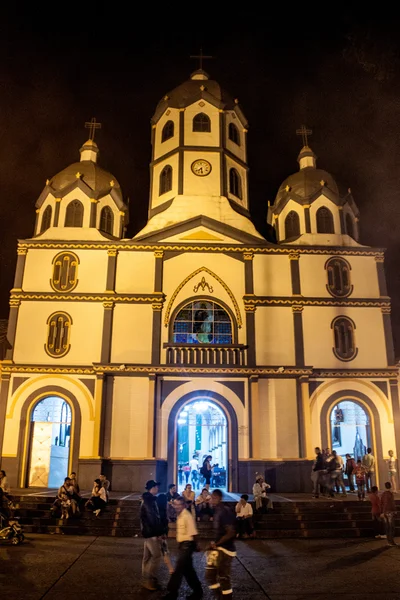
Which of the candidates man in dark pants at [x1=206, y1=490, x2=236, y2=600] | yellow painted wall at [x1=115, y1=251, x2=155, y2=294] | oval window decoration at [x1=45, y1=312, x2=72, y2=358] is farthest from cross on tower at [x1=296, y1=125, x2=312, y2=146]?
man in dark pants at [x1=206, y1=490, x2=236, y2=600]

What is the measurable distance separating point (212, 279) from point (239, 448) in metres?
7.45

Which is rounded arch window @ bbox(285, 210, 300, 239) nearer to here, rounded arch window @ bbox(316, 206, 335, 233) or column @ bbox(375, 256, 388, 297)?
rounded arch window @ bbox(316, 206, 335, 233)

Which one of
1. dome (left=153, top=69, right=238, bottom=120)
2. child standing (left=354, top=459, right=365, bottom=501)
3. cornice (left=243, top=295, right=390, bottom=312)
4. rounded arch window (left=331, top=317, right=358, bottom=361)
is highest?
dome (left=153, top=69, right=238, bottom=120)

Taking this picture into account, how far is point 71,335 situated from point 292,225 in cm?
1216

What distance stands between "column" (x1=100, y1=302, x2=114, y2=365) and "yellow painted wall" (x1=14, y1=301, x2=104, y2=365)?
227mm

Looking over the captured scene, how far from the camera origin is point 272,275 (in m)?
24.8

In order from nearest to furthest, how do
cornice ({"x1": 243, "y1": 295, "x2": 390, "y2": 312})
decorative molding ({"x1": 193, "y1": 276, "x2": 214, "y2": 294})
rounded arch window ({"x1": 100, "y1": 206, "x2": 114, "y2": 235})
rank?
cornice ({"x1": 243, "y1": 295, "x2": 390, "y2": 312}), decorative molding ({"x1": 193, "y1": 276, "x2": 214, "y2": 294}), rounded arch window ({"x1": 100, "y1": 206, "x2": 114, "y2": 235})

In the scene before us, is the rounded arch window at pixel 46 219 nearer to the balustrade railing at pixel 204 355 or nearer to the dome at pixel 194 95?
the dome at pixel 194 95

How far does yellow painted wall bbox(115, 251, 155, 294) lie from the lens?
2430 centimetres

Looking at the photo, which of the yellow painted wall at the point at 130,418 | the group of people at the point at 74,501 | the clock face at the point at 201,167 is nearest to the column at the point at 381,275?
the clock face at the point at 201,167

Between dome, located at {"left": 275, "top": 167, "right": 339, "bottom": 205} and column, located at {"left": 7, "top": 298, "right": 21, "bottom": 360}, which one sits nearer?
column, located at {"left": 7, "top": 298, "right": 21, "bottom": 360}

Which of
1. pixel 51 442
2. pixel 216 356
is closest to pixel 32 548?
pixel 51 442

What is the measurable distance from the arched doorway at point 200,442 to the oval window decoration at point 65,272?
7.54 metres

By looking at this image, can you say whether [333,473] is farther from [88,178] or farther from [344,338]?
[88,178]
